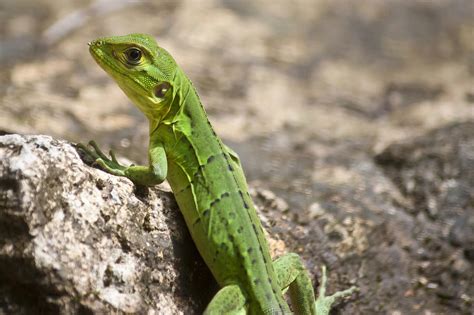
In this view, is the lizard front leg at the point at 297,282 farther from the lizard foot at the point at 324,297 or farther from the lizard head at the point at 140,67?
the lizard head at the point at 140,67

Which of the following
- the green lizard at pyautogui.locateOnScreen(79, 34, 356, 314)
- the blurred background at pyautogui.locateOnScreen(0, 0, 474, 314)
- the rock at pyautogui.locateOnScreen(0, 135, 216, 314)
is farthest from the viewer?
the blurred background at pyautogui.locateOnScreen(0, 0, 474, 314)

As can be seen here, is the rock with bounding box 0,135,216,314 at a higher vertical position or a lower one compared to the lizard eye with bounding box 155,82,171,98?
lower

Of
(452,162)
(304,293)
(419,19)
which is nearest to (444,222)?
(452,162)

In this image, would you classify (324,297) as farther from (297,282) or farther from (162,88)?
(162,88)

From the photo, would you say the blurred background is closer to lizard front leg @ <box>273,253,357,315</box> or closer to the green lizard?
lizard front leg @ <box>273,253,357,315</box>

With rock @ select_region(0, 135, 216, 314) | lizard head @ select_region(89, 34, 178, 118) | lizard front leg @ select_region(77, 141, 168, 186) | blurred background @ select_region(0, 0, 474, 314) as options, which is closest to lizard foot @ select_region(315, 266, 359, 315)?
blurred background @ select_region(0, 0, 474, 314)

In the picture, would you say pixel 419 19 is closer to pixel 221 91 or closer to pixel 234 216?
pixel 221 91

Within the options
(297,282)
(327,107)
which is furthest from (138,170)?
(327,107)
